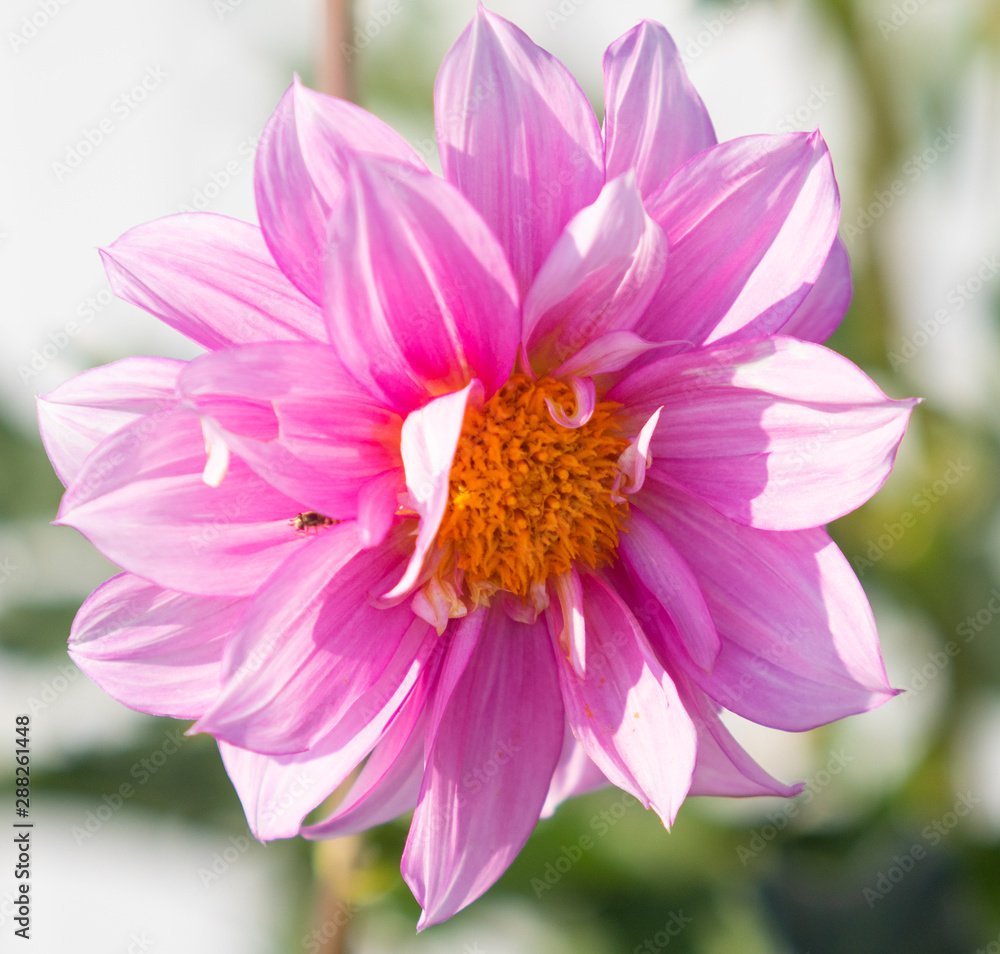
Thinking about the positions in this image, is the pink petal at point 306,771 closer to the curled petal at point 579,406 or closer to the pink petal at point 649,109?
the curled petal at point 579,406

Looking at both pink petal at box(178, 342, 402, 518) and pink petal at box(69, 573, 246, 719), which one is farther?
pink petal at box(69, 573, 246, 719)

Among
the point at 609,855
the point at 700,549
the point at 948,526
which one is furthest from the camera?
the point at 948,526

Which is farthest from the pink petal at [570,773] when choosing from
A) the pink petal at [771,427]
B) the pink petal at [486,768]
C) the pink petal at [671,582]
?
the pink petal at [771,427]

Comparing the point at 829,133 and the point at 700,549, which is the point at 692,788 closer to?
the point at 700,549

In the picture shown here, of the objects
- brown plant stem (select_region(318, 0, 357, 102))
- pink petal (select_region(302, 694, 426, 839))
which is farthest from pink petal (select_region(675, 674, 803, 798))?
brown plant stem (select_region(318, 0, 357, 102))

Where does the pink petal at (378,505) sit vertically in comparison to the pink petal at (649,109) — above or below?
below

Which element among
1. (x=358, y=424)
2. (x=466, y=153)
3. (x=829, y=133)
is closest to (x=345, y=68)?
(x=466, y=153)

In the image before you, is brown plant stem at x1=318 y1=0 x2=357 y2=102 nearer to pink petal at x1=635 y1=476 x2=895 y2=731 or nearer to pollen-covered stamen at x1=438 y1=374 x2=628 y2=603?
pollen-covered stamen at x1=438 y1=374 x2=628 y2=603
